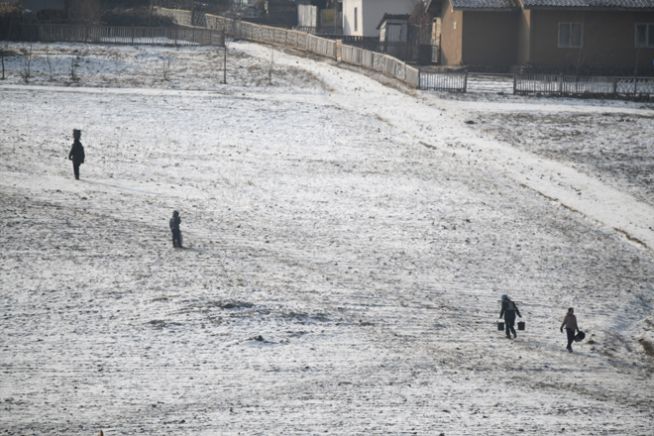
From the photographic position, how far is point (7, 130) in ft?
129

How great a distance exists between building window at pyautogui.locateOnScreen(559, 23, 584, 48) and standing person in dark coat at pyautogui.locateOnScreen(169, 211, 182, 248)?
35519mm

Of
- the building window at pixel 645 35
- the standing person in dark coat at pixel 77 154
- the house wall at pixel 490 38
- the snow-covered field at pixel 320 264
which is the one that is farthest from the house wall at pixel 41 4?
the standing person in dark coat at pixel 77 154

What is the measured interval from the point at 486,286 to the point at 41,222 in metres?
12.7

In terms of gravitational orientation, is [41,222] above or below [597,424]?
above

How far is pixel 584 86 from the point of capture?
2037 inches

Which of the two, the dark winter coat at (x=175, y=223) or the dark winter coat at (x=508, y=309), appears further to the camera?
the dark winter coat at (x=175, y=223)

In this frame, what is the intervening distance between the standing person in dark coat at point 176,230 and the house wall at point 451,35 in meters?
34.3

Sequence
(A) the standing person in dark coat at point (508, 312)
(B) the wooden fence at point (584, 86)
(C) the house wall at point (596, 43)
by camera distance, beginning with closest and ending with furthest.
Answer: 1. (A) the standing person in dark coat at point (508, 312)
2. (B) the wooden fence at point (584, 86)
3. (C) the house wall at point (596, 43)

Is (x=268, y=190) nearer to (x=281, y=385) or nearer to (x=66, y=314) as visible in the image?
(x=66, y=314)

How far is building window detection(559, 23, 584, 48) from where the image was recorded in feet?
185

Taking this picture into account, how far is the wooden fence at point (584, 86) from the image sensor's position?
50594 mm

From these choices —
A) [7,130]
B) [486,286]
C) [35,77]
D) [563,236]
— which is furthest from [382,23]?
[486,286]

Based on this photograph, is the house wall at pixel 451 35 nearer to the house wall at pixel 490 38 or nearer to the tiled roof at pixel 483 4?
the house wall at pixel 490 38

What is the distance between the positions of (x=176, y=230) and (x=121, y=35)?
39195 millimetres
